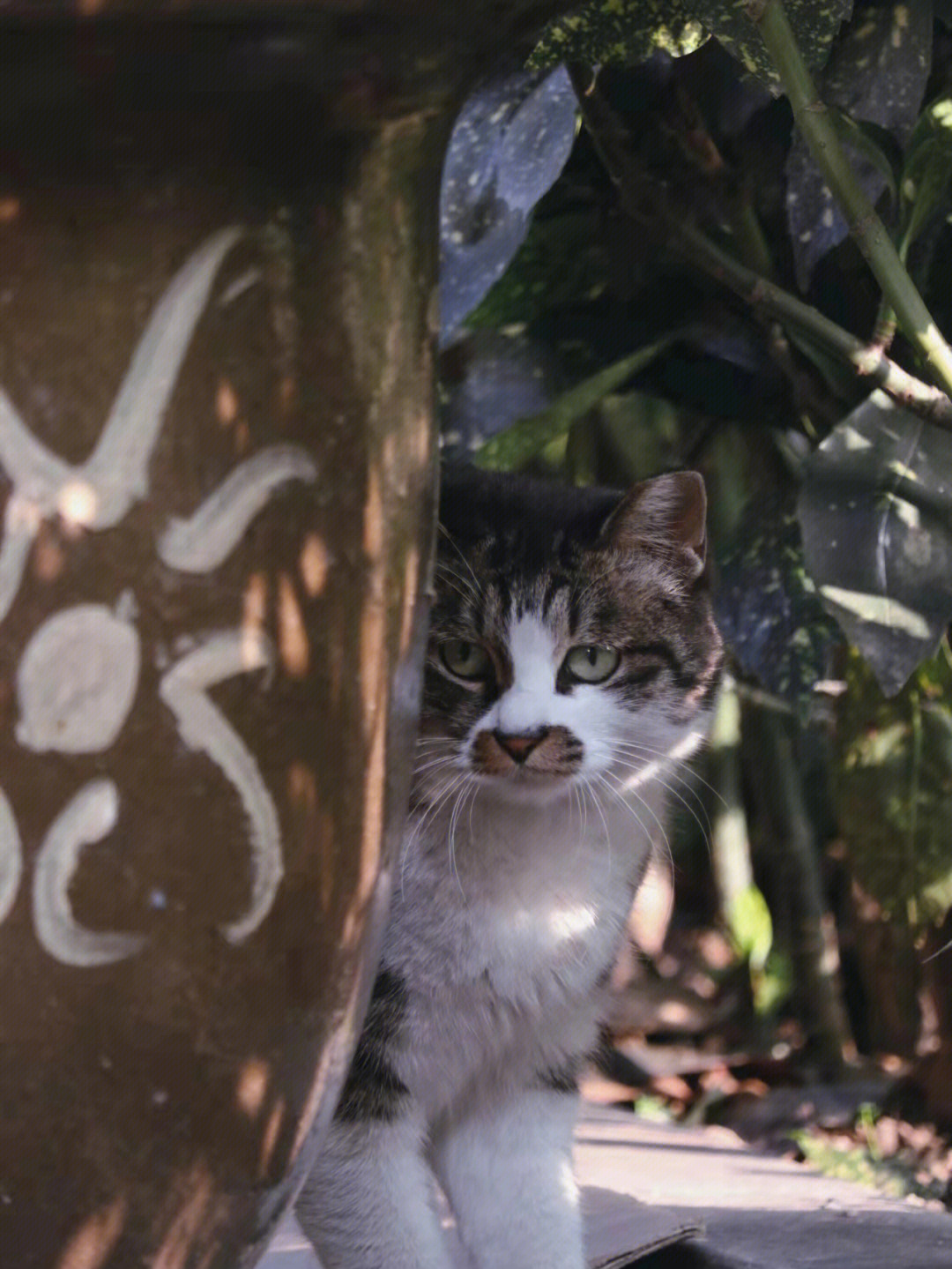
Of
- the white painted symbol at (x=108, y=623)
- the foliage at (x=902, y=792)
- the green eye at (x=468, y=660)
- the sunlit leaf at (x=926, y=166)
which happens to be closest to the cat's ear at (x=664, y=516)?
the green eye at (x=468, y=660)

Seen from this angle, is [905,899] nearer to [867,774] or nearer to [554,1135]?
[867,774]

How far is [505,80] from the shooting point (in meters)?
1.29

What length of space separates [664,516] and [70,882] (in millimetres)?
680

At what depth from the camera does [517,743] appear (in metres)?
1.15

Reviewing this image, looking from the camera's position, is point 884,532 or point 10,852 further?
point 884,532

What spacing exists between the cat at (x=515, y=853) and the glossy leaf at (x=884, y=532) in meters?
0.10

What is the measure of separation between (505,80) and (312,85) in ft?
2.22

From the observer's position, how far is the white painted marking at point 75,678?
0.67 meters

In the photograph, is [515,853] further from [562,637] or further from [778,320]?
[778,320]

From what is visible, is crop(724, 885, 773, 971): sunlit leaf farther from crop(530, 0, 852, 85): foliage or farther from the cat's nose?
crop(530, 0, 852, 85): foliage

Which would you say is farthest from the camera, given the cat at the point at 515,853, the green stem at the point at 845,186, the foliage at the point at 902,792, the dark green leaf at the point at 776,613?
the foliage at the point at 902,792

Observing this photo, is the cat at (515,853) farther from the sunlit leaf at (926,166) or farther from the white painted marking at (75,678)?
the white painted marking at (75,678)

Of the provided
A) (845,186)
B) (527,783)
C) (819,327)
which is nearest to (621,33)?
(845,186)

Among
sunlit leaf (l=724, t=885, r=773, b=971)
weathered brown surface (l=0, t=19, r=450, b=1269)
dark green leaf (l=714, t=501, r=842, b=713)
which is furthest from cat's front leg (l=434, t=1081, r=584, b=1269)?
sunlit leaf (l=724, t=885, r=773, b=971)
